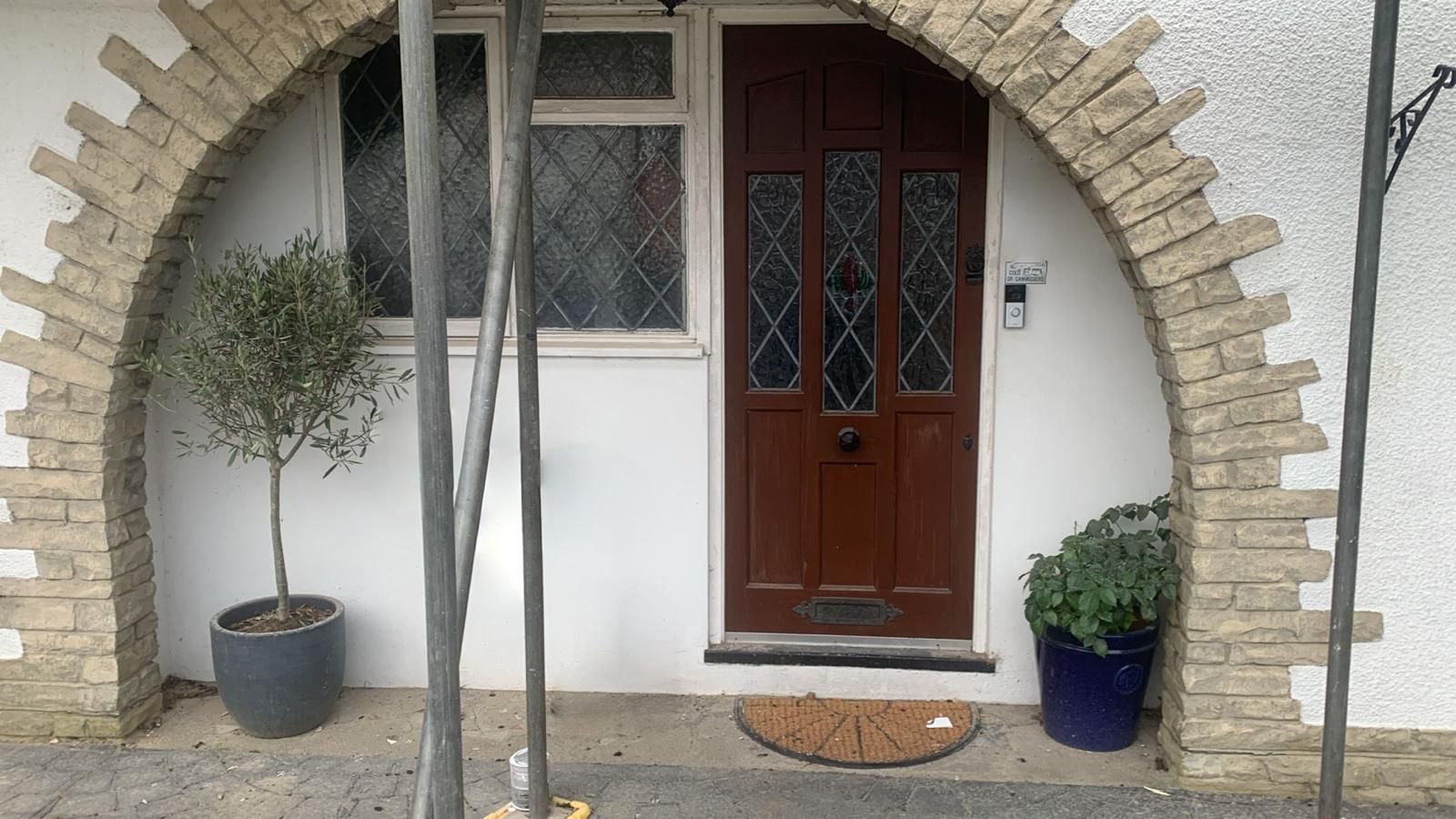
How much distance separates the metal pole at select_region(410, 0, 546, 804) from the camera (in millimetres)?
2148

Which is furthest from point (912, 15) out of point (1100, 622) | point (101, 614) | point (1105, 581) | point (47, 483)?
point (101, 614)

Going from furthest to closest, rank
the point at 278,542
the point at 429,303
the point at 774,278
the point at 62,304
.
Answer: the point at 774,278, the point at 278,542, the point at 62,304, the point at 429,303

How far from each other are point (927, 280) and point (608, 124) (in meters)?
1.48

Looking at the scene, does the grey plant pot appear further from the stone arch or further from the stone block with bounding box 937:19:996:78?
the stone block with bounding box 937:19:996:78

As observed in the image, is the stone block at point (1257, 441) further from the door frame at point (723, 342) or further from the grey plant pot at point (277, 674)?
the grey plant pot at point (277, 674)

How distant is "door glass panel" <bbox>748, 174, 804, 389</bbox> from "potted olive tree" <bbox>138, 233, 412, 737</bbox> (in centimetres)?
147

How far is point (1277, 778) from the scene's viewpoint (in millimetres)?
3490

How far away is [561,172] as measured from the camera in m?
4.19

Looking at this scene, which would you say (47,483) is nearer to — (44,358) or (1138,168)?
(44,358)

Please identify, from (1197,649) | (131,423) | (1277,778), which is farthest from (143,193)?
(1277,778)

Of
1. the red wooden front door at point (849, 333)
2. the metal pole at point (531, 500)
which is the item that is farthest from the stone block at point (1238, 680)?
the metal pole at point (531, 500)

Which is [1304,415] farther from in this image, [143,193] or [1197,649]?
[143,193]

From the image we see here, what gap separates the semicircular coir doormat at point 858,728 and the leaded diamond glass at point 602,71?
2618 millimetres

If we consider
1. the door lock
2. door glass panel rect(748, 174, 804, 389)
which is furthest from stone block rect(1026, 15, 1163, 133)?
door glass panel rect(748, 174, 804, 389)
